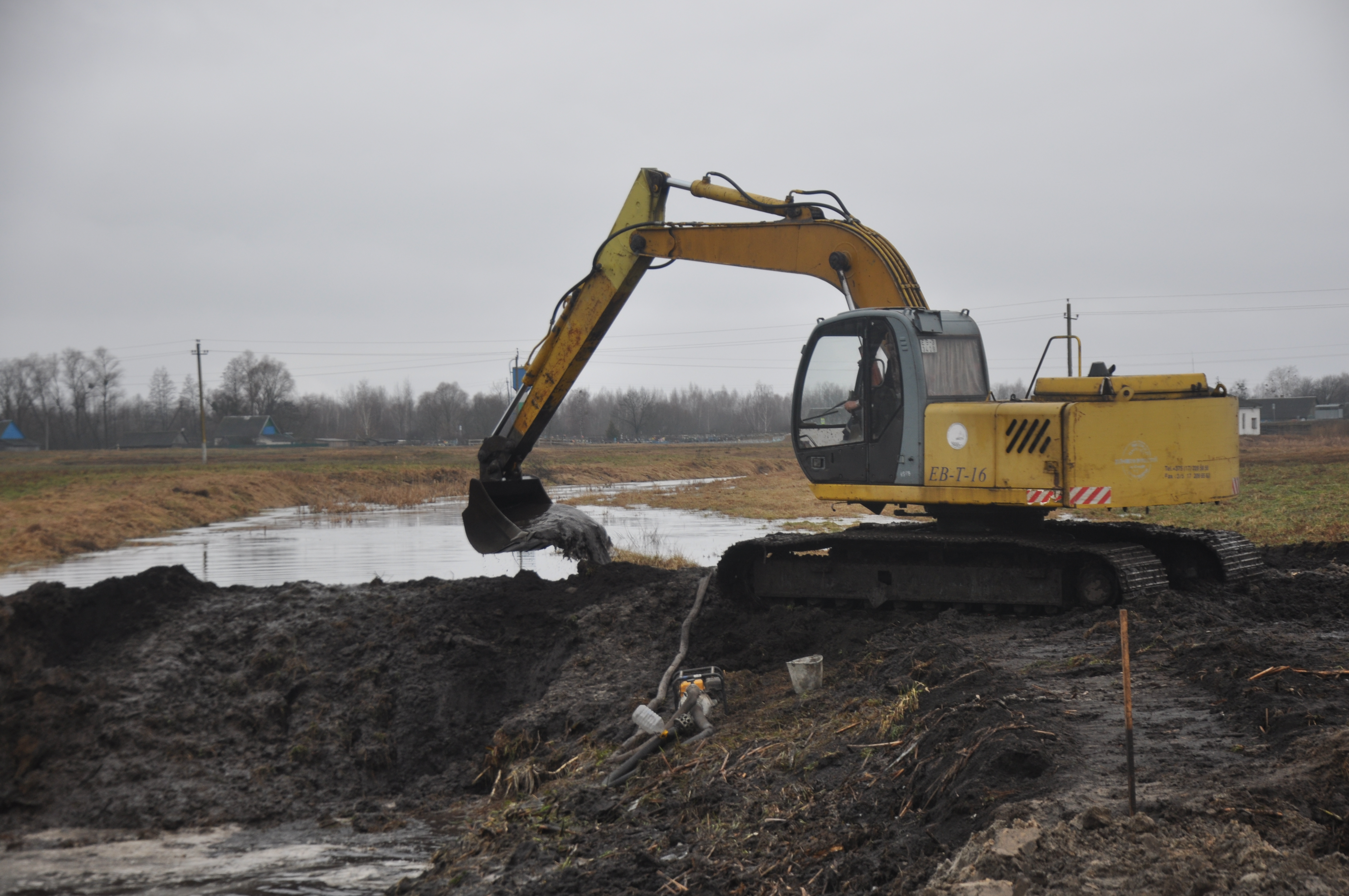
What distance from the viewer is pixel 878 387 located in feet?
28.1

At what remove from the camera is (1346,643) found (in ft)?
20.1

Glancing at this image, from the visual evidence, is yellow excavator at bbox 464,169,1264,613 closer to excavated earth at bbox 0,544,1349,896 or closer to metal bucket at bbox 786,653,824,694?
excavated earth at bbox 0,544,1349,896

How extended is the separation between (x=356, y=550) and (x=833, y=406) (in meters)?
11.9

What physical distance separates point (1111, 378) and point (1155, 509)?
1512 cm

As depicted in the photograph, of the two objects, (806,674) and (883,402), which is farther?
(883,402)

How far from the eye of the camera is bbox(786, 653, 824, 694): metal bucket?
21.5 feet

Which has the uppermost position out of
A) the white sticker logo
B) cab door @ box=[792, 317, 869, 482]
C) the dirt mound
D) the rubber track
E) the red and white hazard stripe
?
cab door @ box=[792, 317, 869, 482]

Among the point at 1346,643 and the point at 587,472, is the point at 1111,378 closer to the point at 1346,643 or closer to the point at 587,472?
the point at 1346,643

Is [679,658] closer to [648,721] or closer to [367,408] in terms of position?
[648,721]

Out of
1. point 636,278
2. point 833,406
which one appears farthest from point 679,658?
point 636,278

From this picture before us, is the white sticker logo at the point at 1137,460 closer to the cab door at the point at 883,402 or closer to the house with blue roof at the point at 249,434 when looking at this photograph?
the cab door at the point at 883,402

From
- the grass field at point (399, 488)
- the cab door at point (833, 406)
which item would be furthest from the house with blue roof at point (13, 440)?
the cab door at point (833, 406)

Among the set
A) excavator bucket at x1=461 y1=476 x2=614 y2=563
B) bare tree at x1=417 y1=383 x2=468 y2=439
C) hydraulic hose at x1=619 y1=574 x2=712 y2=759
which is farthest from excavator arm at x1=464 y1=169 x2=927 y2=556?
bare tree at x1=417 y1=383 x2=468 y2=439

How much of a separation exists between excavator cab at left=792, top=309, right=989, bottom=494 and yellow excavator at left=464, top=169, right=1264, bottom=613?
15 millimetres
